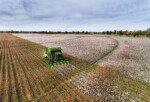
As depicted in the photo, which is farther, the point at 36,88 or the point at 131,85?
the point at 131,85

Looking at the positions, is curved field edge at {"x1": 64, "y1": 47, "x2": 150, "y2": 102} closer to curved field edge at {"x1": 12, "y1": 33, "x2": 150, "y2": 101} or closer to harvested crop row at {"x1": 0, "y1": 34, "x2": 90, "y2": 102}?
curved field edge at {"x1": 12, "y1": 33, "x2": 150, "y2": 101}

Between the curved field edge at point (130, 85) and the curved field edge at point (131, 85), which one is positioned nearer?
the curved field edge at point (131, 85)

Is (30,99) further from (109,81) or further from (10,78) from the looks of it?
(109,81)

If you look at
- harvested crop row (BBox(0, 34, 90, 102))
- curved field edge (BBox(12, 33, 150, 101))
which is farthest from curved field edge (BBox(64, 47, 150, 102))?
harvested crop row (BBox(0, 34, 90, 102))

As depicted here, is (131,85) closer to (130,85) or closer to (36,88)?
(130,85)

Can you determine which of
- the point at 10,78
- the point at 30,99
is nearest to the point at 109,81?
the point at 30,99

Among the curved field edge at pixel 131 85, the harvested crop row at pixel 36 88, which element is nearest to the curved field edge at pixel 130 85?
the curved field edge at pixel 131 85

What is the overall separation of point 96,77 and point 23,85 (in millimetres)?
8357

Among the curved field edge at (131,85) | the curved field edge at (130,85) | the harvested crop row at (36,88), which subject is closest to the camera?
the harvested crop row at (36,88)

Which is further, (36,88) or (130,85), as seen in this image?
(130,85)

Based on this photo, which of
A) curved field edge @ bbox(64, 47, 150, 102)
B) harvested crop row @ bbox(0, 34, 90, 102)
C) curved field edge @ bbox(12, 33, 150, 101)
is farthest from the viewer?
curved field edge @ bbox(12, 33, 150, 101)

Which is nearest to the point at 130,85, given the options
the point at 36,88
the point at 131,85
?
the point at 131,85

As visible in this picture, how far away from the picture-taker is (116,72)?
1229 cm

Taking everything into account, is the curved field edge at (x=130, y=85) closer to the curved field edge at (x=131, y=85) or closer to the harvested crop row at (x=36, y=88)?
the curved field edge at (x=131, y=85)
